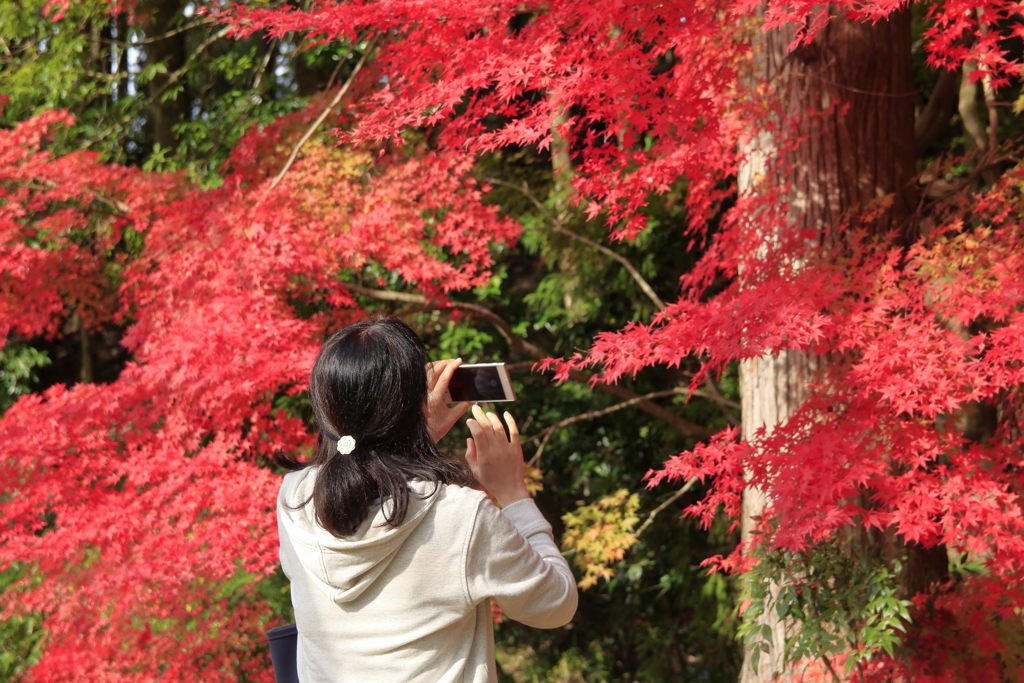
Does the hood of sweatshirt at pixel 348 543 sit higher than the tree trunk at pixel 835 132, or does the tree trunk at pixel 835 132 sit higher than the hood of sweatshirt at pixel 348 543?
the tree trunk at pixel 835 132

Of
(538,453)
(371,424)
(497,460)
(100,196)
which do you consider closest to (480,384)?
(497,460)

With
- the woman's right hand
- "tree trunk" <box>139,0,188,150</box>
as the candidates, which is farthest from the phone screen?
"tree trunk" <box>139,0,188,150</box>

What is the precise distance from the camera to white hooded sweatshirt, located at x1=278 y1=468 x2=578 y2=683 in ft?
3.36

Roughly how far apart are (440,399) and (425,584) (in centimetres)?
36

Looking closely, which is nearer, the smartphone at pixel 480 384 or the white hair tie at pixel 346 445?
the white hair tie at pixel 346 445

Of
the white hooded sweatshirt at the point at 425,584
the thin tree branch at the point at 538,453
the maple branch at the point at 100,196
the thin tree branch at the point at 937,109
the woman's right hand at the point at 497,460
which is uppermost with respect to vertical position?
the thin tree branch at the point at 937,109

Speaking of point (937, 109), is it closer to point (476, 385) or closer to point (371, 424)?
point (476, 385)

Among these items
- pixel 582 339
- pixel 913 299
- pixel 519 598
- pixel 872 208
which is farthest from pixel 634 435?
pixel 519 598

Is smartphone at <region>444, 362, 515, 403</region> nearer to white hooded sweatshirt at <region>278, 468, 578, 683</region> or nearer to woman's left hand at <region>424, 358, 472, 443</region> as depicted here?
woman's left hand at <region>424, 358, 472, 443</region>

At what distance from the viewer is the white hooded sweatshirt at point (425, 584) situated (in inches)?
40.4

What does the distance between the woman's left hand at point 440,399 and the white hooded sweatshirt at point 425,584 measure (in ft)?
0.80

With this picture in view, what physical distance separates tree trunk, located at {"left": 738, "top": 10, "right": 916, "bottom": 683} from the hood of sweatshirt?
236 cm

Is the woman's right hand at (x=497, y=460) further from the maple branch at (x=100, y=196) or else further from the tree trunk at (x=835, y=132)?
the maple branch at (x=100, y=196)

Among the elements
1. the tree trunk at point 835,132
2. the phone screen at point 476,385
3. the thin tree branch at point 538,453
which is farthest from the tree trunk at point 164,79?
the phone screen at point 476,385
